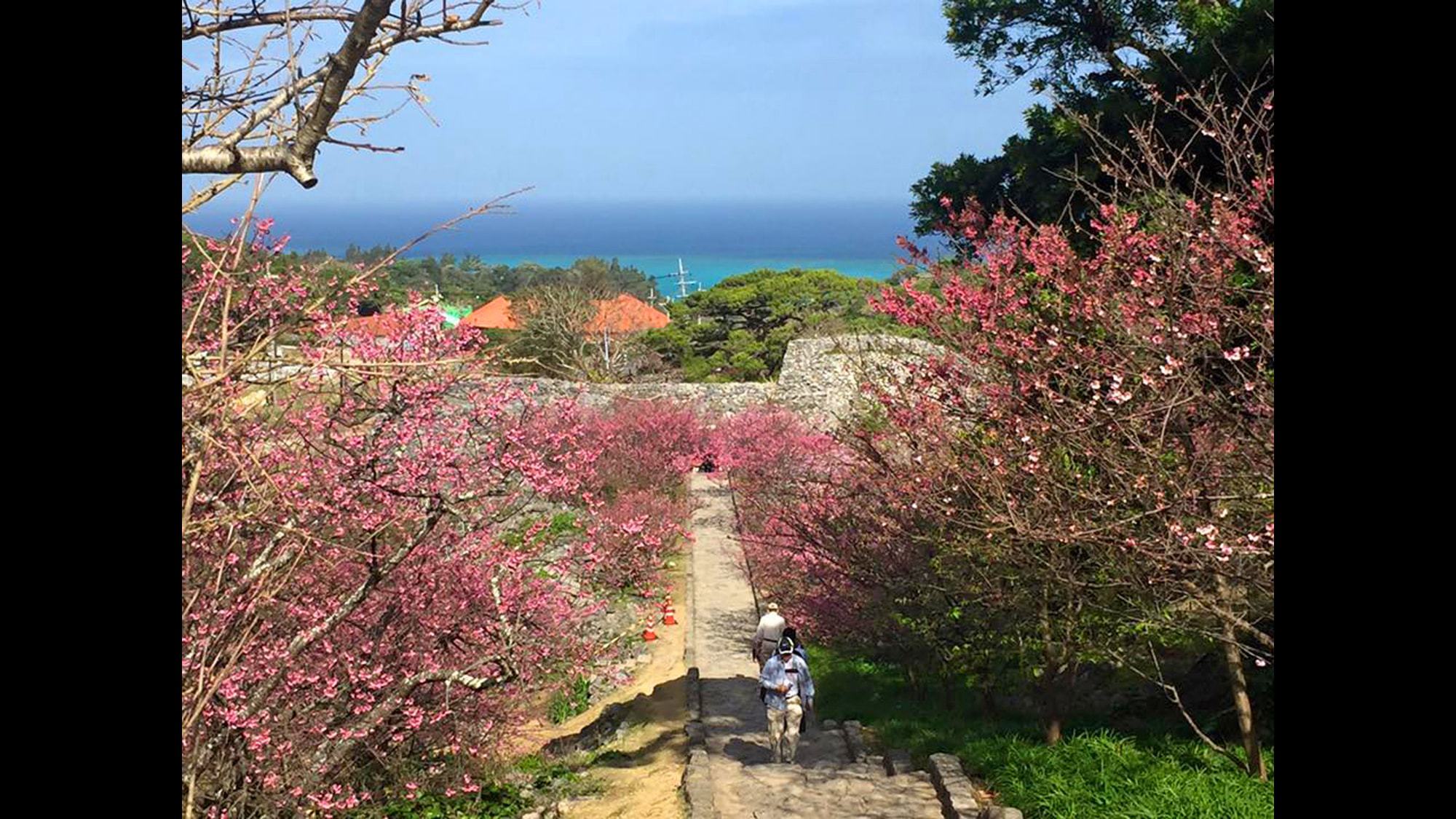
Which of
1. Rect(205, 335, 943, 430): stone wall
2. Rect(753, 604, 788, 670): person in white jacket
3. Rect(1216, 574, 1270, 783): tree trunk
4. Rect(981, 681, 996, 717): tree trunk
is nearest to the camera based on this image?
Rect(1216, 574, 1270, 783): tree trunk

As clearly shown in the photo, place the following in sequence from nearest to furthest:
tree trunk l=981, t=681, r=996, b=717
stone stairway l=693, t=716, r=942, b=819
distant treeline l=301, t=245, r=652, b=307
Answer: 1. stone stairway l=693, t=716, r=942, b=819
2. tree trunk l=981, t=681, r=996, b=717
3. distant treeline l=301, t=245, r=652, b=307

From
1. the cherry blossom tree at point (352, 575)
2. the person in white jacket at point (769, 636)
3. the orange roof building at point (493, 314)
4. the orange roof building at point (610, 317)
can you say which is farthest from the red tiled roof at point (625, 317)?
the cherry blossom tree at point (352, 575)

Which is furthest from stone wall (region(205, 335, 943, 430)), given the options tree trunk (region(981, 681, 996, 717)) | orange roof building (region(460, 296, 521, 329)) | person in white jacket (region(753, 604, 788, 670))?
person in white jacket (region(753, 604, 788, 670))

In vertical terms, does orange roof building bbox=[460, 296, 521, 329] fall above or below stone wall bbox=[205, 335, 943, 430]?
above

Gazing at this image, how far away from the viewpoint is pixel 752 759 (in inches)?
425

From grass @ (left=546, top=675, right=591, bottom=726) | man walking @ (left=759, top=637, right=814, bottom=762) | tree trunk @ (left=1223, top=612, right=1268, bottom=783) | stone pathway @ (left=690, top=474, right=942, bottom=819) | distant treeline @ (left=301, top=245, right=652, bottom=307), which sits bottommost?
grass @ (left=546, top=675, right=591, bottom=726)

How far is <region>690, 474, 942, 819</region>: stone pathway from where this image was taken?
333 inches

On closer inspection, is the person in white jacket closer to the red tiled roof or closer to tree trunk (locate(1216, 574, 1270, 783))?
tree trunk (locate(1216, 574, 1270, 783))

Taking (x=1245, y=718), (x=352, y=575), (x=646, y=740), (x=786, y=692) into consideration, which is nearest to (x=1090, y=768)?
(x=1245, y=718)

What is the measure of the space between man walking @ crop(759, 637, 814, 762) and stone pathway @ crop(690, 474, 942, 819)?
0.28 m

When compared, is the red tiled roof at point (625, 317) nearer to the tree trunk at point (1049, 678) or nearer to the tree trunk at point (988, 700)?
the tree trunk at point (988, 700)

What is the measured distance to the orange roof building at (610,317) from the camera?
39.7 meters
